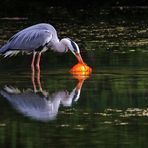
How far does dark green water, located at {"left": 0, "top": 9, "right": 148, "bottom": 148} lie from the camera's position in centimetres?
903

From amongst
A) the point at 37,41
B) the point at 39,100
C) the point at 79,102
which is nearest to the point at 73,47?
the point at 37,41

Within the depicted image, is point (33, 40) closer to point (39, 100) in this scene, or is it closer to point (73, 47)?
point (73, 47)

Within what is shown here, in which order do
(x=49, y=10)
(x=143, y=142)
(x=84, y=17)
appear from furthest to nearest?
(x=49, y=10)
(x=84, y=17)
(x=143, y=142)

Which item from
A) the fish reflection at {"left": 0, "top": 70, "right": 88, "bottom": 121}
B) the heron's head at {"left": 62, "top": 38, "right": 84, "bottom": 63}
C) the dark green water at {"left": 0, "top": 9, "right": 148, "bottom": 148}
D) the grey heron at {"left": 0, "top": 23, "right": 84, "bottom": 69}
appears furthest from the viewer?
the grey heron at {"left": 0, "top": 23, "right": 84, "bottom": 69}

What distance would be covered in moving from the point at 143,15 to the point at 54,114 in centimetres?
2248

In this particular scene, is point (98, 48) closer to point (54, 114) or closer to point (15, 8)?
point (54, 114)

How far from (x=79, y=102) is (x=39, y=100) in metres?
0.63

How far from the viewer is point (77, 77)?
47.5ft

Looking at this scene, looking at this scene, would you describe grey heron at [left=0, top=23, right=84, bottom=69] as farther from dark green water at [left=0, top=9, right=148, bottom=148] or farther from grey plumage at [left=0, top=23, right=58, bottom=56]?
dark green water at [left=0, top=9, right=148, bottom=148]

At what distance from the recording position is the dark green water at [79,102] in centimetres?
903

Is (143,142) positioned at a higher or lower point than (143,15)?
higher

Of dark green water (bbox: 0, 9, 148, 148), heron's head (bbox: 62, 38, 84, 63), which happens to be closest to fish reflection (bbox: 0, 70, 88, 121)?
dark green water (bbox: 0, 9, 148, 148)

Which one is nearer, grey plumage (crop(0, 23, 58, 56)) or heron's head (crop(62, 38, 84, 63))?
heron's head (crop(62, 38, 84, 63))

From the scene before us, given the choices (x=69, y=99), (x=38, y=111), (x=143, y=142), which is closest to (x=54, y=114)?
(x=38, y=111)
